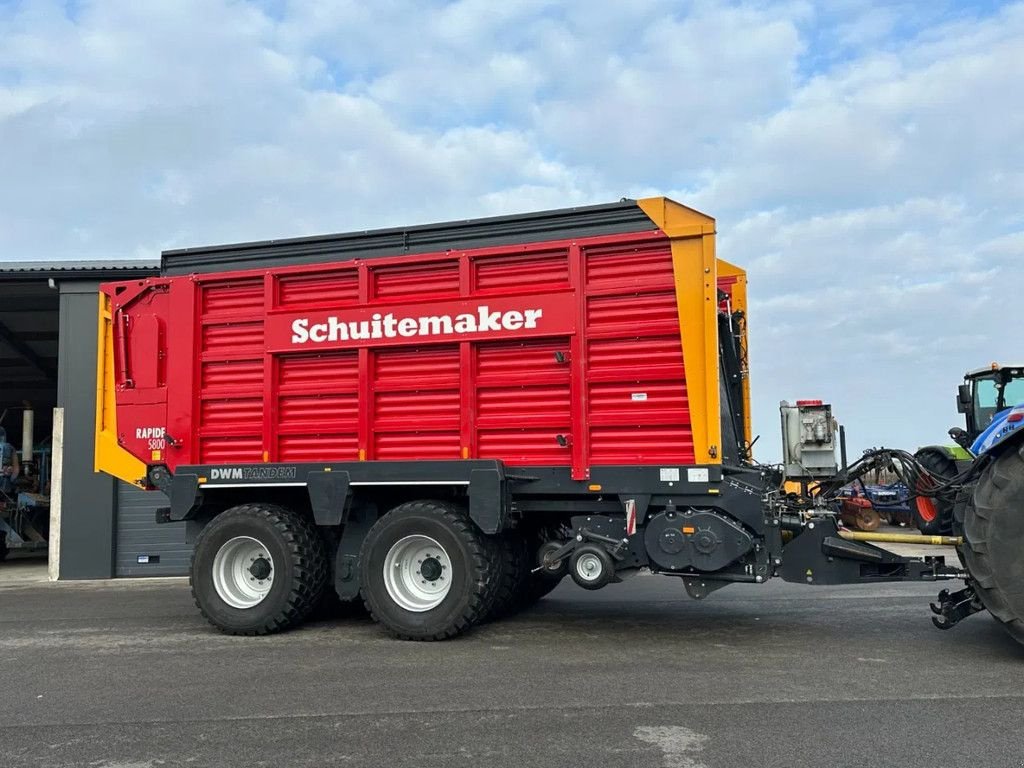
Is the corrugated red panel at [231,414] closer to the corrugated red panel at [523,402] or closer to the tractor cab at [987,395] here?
the corrugated red panel at [523,402]

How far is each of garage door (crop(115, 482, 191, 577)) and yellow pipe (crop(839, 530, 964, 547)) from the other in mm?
9956

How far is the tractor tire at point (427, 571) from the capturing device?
679 centimetres

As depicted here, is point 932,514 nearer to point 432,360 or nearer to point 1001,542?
point 1001,542

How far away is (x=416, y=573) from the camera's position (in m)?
7.14

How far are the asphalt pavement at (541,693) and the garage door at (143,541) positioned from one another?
444 cm

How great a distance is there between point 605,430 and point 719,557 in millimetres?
1344

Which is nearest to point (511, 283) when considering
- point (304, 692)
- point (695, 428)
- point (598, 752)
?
Result: point (695, 428)

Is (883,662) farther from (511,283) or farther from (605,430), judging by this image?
(511,283)

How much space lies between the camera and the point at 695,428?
6566mm

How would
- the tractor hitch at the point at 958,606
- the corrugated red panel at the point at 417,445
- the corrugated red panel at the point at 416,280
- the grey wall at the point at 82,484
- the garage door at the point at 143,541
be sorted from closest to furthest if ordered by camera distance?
the tractor hitch at the point at 958,606 < the corrugated red panel at the point at 417,445 < the corrugated red panel at the point at 416,280 < the grey wall at the point at 82,484 < the garage door at the point at 143,541

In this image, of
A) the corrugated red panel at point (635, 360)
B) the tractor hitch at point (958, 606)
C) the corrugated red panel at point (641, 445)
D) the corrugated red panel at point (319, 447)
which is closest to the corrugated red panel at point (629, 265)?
the corrugated red panel at point (635, 360)

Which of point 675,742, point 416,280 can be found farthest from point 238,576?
point 675,742

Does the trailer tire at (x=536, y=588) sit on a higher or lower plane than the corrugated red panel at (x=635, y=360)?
lower

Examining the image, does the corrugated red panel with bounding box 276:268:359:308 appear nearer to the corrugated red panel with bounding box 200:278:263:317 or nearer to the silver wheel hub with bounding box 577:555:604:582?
the corrugated red panel with bounding box 200:278:263:317
